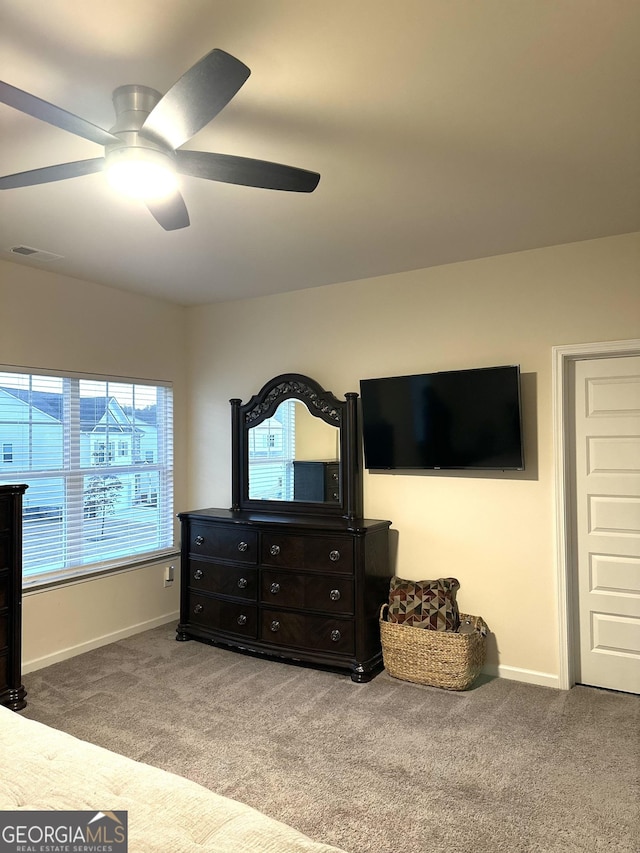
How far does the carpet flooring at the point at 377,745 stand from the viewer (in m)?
2.28

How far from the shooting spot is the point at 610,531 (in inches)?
140

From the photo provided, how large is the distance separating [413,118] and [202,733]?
9.49 ft

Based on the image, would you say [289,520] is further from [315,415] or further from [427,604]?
[427,604]

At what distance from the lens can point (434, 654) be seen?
354cm

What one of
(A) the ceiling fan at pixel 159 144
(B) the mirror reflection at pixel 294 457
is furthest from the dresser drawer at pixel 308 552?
(A) the ceiling fan at pixel 159 144

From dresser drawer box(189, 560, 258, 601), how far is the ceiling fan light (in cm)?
277

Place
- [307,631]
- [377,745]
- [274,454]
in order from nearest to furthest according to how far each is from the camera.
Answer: [377,745], [307,631], [274,454]

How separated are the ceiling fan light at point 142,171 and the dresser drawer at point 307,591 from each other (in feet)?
8.55

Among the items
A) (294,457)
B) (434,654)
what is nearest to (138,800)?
(434,654)

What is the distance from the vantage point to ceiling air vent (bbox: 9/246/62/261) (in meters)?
3.57

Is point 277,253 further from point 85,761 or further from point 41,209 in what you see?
point 85,761

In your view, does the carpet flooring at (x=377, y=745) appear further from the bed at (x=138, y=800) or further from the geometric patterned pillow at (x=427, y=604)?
the bed at (x=138, y=800)

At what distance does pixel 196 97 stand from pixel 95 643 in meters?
3.82

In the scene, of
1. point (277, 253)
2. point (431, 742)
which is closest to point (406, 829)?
point (431, 742)
